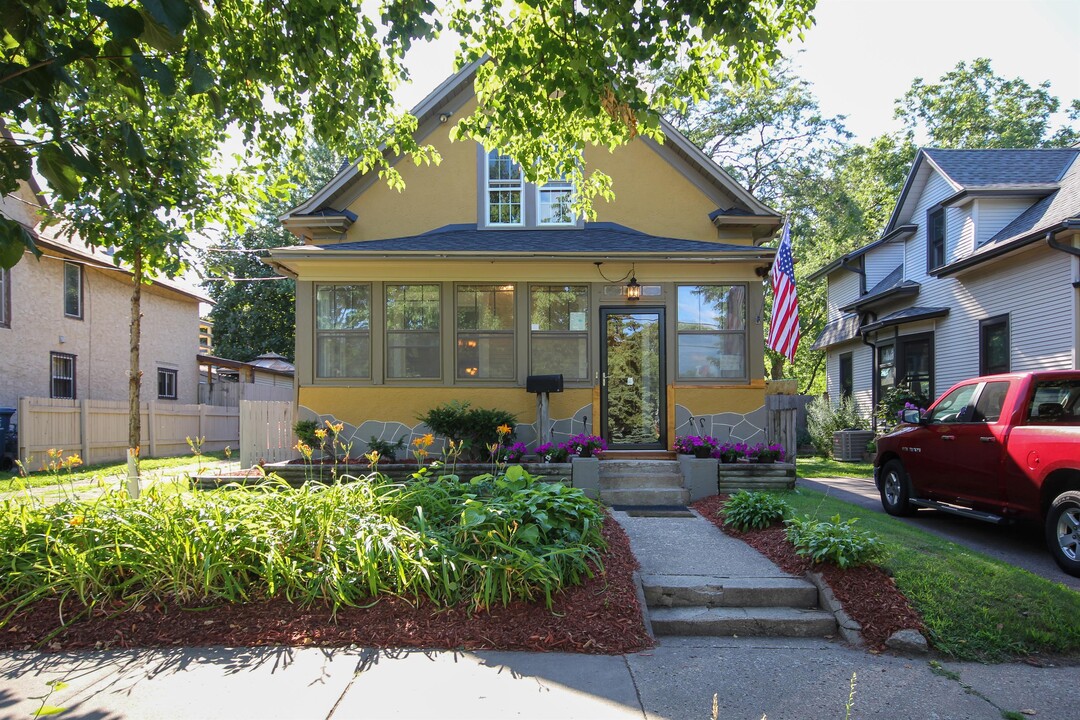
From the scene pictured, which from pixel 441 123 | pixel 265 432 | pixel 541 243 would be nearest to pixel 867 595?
pixel 541 243

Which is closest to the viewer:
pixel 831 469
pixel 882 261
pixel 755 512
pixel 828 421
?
pixel 755 512

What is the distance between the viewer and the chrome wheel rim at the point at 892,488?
28.5 feet

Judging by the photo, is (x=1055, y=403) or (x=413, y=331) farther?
(x=413, y=331)

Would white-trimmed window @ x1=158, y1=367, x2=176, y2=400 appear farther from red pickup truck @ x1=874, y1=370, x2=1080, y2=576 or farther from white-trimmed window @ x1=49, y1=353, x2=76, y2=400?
red pickup truck @ x1=874, y1=370, x2=1080, y2=576

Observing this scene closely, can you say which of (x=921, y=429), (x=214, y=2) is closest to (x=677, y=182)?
(x=921, y=429)

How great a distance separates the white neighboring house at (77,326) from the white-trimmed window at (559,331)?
10.6 m

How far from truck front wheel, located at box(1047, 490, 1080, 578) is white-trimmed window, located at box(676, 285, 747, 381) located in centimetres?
468

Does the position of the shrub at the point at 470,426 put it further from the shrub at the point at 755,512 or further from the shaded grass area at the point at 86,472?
the shaded grass area at the point at 86,472

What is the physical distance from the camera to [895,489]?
8.74 meters

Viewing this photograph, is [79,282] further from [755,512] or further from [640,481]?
[755,512]

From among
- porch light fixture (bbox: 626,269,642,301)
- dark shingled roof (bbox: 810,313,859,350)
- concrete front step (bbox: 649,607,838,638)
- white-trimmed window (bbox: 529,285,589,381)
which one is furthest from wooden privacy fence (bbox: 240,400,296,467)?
dark shingled roof (bbox: 810,313,859,350)

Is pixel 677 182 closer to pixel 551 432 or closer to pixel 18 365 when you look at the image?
pixel 551 432

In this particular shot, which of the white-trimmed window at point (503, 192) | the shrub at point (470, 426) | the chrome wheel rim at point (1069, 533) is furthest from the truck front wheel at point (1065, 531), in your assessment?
the white-trimmed window at point (503, 192)

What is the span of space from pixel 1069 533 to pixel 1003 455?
0.97m
